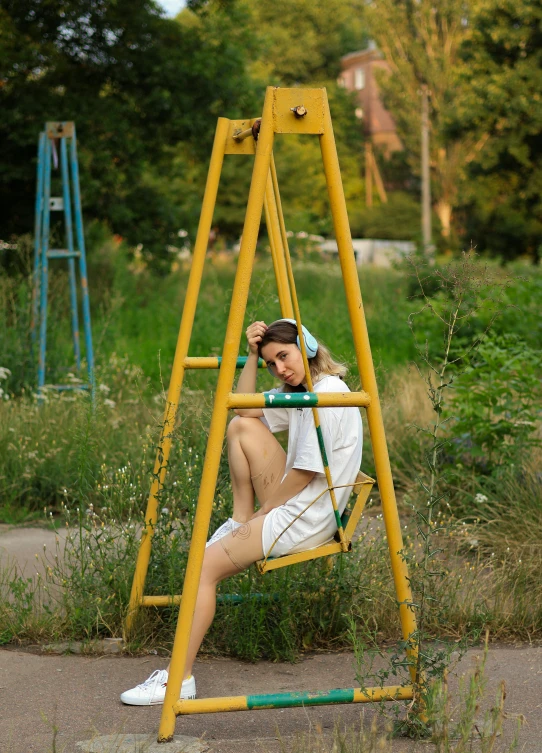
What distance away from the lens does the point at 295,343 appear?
3.52 metres

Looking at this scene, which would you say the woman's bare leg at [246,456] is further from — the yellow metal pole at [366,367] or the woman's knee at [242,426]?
the yellow metal pole at [366,367]

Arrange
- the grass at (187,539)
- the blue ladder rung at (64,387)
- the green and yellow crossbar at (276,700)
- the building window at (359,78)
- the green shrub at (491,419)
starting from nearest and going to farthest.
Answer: the green and yellow crossbar at (276,700) < the grass at (187,539) < the green shrub at (491,419) < the blue ladder rung at (64,387) < the building window at (359,78)

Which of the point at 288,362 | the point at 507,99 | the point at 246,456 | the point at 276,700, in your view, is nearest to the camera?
the point at 276,700

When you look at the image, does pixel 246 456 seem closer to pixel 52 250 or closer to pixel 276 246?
pixel 276 246

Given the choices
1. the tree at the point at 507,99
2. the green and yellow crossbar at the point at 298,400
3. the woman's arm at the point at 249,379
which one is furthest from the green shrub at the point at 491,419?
the tree at the point at 507,99

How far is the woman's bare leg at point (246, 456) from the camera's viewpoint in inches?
149

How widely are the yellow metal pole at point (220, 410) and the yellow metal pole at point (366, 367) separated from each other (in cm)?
21

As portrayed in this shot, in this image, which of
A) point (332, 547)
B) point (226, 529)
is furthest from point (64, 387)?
point (332, 547)

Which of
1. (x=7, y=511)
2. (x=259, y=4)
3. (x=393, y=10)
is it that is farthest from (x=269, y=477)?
(x=259, y=4)

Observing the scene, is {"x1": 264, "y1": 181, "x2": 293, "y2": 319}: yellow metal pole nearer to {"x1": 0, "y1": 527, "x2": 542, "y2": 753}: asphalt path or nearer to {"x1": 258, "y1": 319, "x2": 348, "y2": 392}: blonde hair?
{"x1": 258, "y1": 319, "x2": 348, "y2": 392}: blonde hair

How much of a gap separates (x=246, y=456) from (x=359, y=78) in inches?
2386

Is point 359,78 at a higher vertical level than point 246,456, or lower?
higher

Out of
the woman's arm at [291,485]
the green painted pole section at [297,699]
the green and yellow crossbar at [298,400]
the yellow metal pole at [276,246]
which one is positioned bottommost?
the green painted pole section at [297,699]

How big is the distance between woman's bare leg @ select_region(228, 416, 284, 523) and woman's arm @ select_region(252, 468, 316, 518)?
1.07 feet
